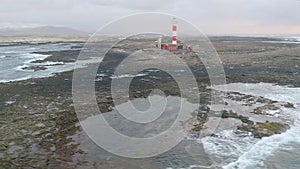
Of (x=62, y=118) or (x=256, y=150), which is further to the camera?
(x=62, y=118)

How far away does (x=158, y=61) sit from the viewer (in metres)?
47.6

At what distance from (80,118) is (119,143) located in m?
4.91

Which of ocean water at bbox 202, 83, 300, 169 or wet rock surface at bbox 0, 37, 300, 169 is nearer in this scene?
ocean water at bbox 202, 83, 300, 169

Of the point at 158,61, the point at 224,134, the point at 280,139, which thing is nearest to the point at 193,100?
the point at 224,134

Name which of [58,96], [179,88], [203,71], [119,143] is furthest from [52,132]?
[203,71]

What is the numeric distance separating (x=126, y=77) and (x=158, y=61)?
46.2 ft

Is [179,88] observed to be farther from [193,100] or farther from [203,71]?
[203,71]

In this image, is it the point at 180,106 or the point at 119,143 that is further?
the point at 180,106

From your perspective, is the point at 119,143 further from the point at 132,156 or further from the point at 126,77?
Result: the point at 126,77

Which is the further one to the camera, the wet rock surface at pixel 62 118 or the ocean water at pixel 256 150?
the wet rock surface at pixel 62 118

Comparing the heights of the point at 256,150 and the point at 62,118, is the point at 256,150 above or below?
below

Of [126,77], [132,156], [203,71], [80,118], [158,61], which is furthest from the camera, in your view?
[158,61]

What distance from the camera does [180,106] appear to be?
2256 cm

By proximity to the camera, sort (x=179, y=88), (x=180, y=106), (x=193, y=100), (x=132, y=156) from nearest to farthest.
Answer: (x=132, y=156), (x=180, y=106), (x=193, y=100), (x=179, y=88)
